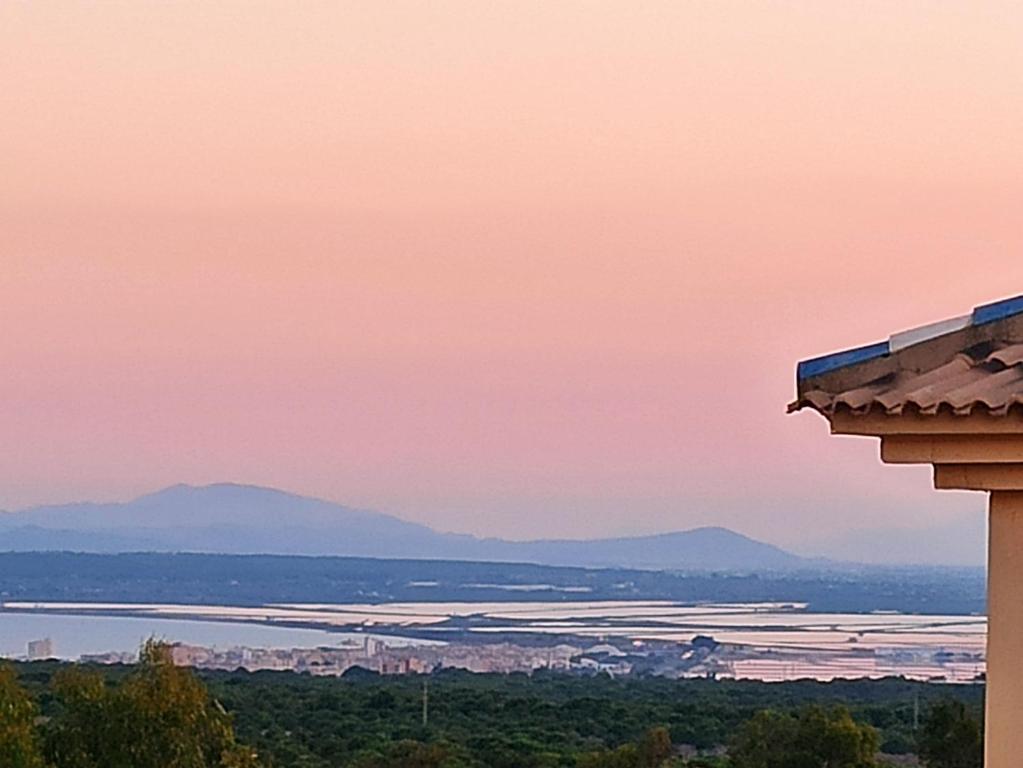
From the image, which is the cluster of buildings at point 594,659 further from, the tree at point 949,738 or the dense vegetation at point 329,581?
the tree at point 949,738

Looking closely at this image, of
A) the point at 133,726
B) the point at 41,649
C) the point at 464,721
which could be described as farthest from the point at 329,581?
the point at 133,726

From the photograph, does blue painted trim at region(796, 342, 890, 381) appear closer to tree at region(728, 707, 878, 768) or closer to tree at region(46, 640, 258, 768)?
tree at region(46, 640, 258, 768)

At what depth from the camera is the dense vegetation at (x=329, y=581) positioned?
237ft

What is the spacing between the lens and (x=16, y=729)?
59.1 ft

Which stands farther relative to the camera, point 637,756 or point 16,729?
point 637,756

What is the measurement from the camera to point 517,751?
115 ft

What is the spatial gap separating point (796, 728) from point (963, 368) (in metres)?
26.8

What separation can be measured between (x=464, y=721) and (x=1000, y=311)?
125ft

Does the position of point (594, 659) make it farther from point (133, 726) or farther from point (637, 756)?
point (133, 726)

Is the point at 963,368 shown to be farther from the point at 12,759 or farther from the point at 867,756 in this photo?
the point at 867,756

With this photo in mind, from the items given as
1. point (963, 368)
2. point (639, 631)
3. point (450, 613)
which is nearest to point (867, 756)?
point (963, 368)

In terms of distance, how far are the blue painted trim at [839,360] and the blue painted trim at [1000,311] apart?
0.81ft

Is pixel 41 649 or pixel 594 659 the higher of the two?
pixel 41 649

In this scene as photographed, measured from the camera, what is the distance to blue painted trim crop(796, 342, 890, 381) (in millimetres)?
4879
